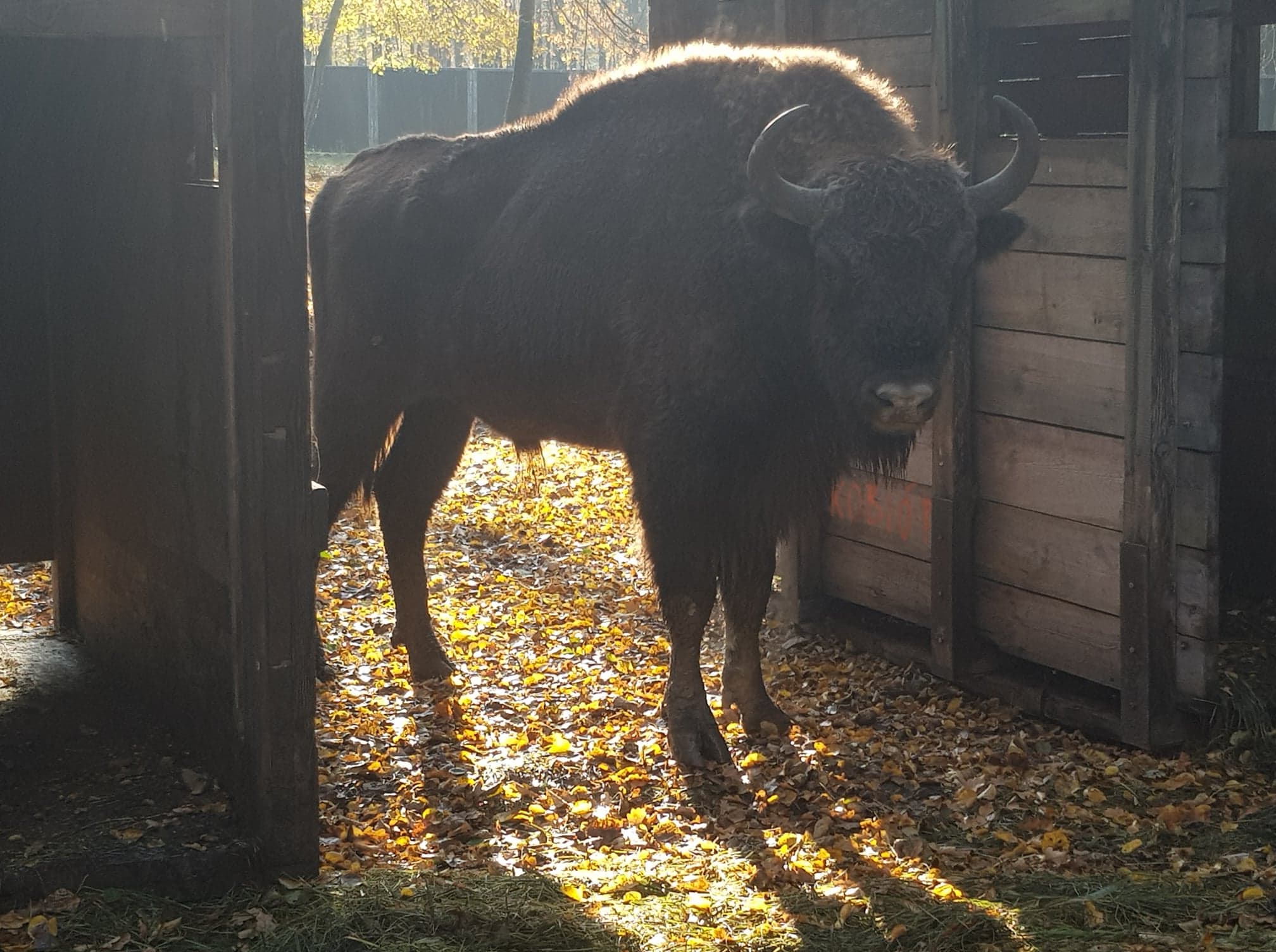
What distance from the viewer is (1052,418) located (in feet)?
18.9

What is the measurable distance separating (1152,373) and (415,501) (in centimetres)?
340

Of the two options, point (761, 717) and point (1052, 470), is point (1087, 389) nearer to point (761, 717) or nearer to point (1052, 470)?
point (1052, 470)

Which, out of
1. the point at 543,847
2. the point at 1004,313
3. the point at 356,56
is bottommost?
the point at 543,847

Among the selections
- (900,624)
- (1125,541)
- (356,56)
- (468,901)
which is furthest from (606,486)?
(356,56)

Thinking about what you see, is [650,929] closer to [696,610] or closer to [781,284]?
[696,610]

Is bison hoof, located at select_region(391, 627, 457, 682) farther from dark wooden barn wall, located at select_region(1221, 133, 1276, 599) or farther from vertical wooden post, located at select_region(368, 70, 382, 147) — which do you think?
vertical wooden post, located at select_region(368, 70, 382, 147)

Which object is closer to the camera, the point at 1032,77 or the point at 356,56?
the point at 1032,77

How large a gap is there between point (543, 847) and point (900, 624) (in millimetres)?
2667

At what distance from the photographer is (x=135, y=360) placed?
5051 mm

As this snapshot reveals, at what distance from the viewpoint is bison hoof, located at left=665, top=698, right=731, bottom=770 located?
217 inches

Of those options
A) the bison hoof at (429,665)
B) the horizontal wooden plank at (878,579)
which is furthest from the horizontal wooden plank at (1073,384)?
the bison hoof at (429,665)

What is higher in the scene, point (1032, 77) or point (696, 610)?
point (1032, 77)

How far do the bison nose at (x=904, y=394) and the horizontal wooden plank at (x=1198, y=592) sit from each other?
125 cm

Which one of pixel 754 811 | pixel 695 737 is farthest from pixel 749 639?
pixel 754 811
